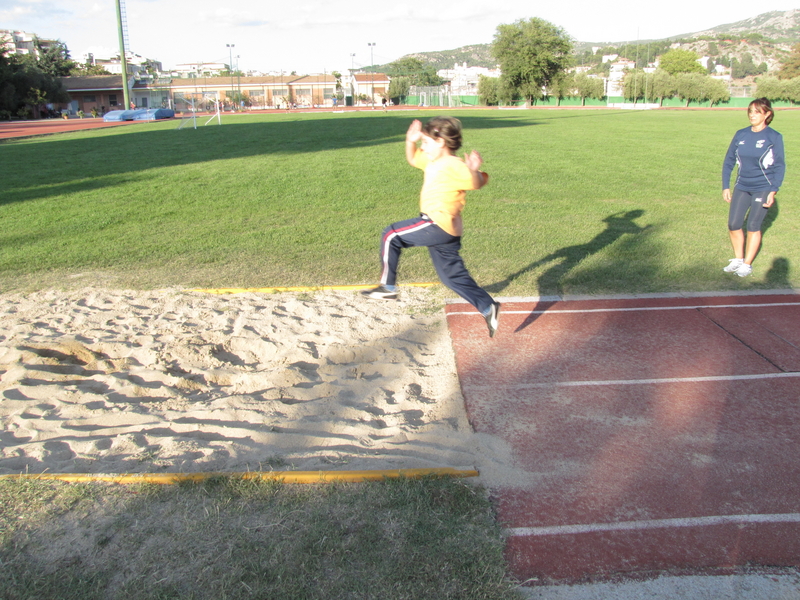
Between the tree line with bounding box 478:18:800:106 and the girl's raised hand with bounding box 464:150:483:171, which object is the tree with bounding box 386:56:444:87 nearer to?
the tree line with bounding box 478:18:800:106

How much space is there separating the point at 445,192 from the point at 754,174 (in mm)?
4497

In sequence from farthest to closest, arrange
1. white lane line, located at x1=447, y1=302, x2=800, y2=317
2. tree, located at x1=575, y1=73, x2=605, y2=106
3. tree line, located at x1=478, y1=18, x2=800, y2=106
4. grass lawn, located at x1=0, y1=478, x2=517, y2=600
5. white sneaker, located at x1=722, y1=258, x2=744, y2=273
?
tree, located at x1=575, y1=73, x2=605, y2=106
tree line, located at x1=478, y1=18, x2=800, y2=106
white sneaker, located at x1=722, y1=258, x2=744, y2=273
white lane line, located at x1=447, y1=302, x2=800, y2=317
grass lawn, located at x1=0, y1=478, x2=517, y2=600

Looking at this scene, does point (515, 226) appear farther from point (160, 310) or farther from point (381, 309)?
point (160, 310)

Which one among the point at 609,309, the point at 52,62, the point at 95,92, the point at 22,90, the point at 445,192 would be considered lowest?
the point at 609,309

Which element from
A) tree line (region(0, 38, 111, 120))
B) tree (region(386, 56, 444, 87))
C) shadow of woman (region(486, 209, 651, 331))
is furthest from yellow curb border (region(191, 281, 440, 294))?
tree (region(386, 56, 444, 87))

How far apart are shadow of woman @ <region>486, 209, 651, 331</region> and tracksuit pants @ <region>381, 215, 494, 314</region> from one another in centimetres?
100

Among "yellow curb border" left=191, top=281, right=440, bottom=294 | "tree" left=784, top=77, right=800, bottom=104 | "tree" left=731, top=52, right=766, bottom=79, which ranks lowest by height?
"yellow curb border" left=191, top=281, right=440, bottom=294

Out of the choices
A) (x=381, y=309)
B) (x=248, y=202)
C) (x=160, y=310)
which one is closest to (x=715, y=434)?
(x=381, y=309)

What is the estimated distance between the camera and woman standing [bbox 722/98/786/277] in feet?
22.2

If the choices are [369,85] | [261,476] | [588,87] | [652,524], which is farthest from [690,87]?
[261,476]

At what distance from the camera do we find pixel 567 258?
7.91 metres

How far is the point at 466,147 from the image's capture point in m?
21.4

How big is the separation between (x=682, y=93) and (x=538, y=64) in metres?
19.4

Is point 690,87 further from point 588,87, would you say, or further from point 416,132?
point 416,132
